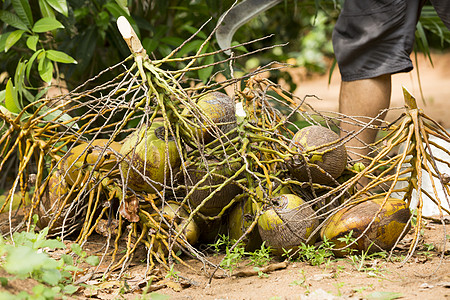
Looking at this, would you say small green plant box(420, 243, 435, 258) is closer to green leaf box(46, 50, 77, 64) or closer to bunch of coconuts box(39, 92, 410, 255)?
bunch of coconuts box(39, 92, 410, 255)

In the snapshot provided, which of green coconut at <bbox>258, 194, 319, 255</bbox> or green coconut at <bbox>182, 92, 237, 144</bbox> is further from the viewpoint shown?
green coconut at <bbox>182, 92, 237, 144</bbox>

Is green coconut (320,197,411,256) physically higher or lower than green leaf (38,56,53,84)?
lower

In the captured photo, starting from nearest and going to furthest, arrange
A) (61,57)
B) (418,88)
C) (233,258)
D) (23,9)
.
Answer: (233,258) < (61,57) < (23,9) < (418,88)

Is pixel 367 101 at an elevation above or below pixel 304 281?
above

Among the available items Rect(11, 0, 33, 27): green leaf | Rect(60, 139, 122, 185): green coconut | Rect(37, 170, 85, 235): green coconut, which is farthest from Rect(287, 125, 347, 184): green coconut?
Rect(11, 0, 33, 27): green leaf

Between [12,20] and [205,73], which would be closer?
[12,20]

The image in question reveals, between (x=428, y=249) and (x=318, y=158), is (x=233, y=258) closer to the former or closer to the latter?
(x=318, y=158)

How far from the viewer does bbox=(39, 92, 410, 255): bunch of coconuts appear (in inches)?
74.9

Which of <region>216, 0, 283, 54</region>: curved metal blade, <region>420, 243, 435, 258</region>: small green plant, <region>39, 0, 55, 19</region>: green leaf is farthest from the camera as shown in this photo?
<region>216, 0, 283, 54</region>: curved metal blade

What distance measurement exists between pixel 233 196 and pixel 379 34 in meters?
1.23

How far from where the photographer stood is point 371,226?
1.90m

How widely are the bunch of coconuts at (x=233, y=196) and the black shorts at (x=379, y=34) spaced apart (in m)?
0.78

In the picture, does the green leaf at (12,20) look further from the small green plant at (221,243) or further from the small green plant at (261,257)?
the small green plant at (261,257)

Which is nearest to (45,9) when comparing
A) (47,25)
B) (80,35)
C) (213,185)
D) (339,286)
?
(47,25)
